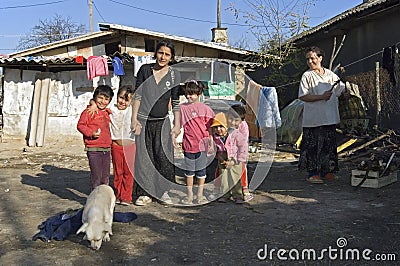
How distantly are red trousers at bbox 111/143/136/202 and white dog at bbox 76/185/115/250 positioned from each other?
3.59 feet

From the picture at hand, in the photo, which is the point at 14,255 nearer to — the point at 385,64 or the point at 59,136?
the point at 385,64

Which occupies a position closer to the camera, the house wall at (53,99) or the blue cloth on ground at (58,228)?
the blue cloth on ground at (58,228)

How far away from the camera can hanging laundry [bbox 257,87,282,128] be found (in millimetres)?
9453

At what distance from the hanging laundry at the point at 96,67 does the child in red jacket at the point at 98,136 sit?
6.43 m

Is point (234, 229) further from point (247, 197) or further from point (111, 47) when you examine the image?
point (111, 47)

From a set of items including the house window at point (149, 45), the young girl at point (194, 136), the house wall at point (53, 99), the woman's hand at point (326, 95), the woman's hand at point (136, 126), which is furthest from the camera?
the house window at point (149, 45)

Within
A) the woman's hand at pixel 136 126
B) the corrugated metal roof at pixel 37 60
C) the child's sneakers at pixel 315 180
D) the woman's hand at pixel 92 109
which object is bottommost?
the child's sneakers at pixel 315 180

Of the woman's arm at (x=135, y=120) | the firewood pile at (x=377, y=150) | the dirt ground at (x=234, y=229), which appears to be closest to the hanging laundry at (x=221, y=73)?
the firewood pile at (x=377, y=150)

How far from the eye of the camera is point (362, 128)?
8.12 m

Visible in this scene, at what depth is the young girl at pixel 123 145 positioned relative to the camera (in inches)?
193

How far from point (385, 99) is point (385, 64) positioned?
1302mm

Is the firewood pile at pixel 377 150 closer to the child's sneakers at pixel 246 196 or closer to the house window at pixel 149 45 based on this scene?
the child's sneakers at pixel 246 196

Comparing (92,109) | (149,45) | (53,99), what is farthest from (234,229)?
(53,99)

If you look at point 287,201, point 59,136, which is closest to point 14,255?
point 287,201
